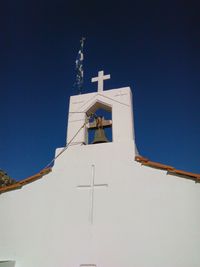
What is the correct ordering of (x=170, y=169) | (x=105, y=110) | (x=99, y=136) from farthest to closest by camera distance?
(x=105, y=110), (x=99, y=136), (x=170, y=169)

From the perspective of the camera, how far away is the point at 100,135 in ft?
20.9

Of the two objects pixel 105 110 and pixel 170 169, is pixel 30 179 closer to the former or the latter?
pixel 105 110

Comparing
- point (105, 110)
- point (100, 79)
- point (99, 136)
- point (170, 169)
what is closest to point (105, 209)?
point (170, 169)

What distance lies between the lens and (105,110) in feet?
22.2

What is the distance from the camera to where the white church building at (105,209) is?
178 inches

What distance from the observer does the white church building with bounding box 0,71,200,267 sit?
14.8ft

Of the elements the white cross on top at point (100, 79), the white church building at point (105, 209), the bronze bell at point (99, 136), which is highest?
the white cross on top at point (100, 79)

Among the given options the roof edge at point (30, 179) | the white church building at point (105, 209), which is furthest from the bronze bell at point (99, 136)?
the roof edge at point (30, 179)

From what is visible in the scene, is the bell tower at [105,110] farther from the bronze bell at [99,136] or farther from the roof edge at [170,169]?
the roof edge at [170,169]

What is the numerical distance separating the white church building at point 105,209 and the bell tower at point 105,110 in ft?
0.09

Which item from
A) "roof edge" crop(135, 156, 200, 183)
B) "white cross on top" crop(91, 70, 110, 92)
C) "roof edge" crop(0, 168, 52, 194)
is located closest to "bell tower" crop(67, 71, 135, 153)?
"white cross on top" crop(91, 70, 110, 92)

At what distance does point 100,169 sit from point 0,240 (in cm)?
279

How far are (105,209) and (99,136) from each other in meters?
1.98

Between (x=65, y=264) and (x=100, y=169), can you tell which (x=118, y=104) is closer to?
(x=100, y=169)
